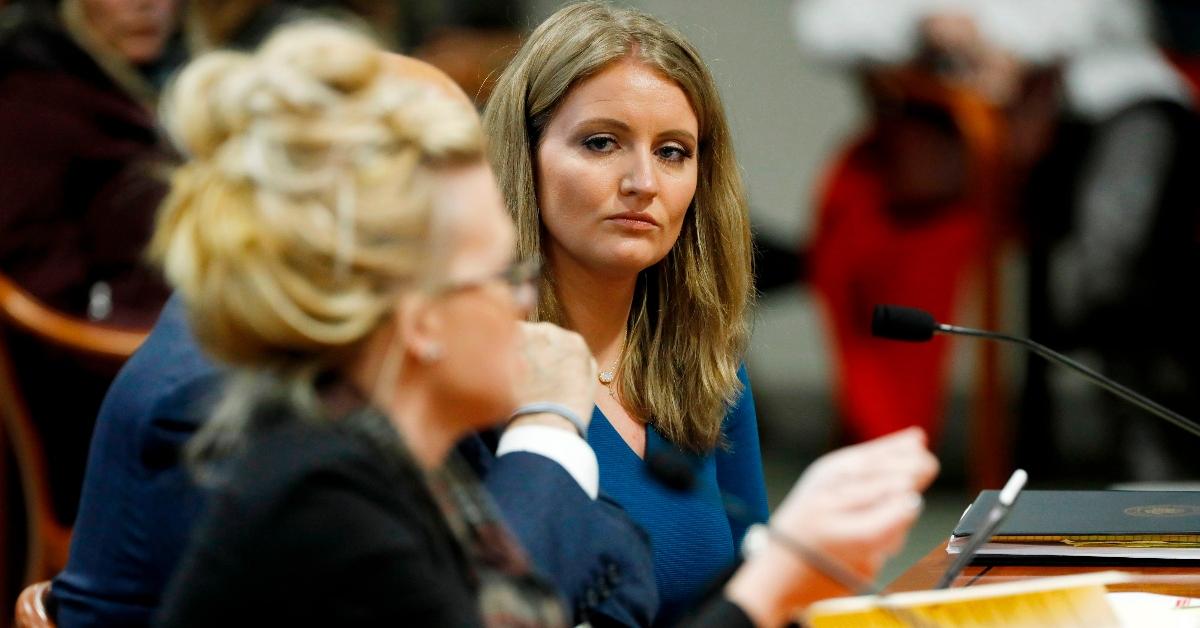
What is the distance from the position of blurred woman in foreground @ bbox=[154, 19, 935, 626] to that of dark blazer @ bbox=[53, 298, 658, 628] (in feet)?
0.66

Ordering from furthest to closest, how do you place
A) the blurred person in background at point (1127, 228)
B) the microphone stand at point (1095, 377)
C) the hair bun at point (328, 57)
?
the blurred person in background at point (1127, 228), the microphone stand at point (1095, 377), the hair bun at point (328, 57)

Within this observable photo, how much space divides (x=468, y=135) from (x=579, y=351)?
0.46 m

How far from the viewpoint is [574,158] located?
1.88m

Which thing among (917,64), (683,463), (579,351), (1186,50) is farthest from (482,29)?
(683,463)

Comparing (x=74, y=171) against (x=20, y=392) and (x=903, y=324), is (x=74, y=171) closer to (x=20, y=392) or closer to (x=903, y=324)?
(x=20, y=392)

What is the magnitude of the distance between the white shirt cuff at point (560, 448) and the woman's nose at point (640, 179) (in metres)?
0.44

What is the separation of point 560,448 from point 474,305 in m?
0.33

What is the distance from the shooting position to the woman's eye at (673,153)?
192cm

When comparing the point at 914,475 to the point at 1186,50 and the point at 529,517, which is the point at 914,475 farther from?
the point at 1186,50

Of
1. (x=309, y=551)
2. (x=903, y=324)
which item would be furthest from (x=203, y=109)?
→ (x=903, y=324)

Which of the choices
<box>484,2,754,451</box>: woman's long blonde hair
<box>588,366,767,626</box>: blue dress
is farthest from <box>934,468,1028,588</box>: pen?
<box>484,2,754,451</box>: woman's long blonde hair

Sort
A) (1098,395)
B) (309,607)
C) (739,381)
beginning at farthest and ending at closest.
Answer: (1098,395)
(739,381)
(309,607)

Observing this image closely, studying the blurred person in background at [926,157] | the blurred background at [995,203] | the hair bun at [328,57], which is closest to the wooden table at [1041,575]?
the hair bun at [328,57]

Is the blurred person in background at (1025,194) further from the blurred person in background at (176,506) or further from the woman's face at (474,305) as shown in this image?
the woman's face at (474,305)
